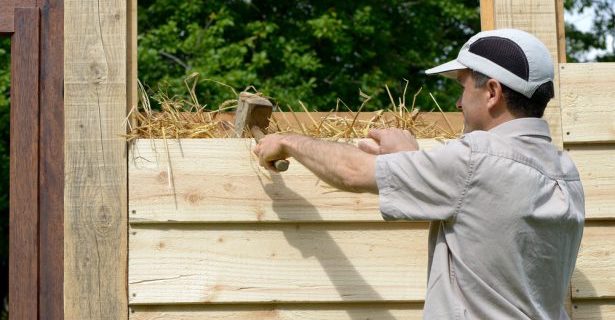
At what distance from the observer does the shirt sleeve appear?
2.49m

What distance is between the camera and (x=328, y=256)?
3217 mm

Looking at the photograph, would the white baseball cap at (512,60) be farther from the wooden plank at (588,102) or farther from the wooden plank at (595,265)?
the wooden plank at (595,265)

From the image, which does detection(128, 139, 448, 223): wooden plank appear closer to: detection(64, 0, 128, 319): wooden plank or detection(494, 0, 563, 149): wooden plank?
detection(64, 0, 128, 319): wooden plank

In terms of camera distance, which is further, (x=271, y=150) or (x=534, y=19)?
(x=534, y=19)

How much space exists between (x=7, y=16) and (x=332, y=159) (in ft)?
5.32

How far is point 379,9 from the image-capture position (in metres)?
12.8

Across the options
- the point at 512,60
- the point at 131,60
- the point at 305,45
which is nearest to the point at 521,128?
the point at 512,60

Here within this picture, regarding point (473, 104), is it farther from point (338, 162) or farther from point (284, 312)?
point (284, 312)

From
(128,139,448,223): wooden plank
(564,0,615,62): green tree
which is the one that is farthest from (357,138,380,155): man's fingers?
(564,0,615,62): green tree

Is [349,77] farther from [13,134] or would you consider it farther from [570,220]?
[570,220]

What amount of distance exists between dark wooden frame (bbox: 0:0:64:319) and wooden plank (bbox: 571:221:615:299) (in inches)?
75.1

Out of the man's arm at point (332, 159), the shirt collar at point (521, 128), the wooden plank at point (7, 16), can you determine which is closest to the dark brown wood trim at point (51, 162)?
the wooden plank at point (7, 16)

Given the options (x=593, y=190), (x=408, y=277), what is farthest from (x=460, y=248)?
(x=593, y=190)

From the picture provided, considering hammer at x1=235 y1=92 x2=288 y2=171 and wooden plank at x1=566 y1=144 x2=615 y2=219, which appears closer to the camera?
hammer at x1=235 y1=92 x2=288 y2=171
